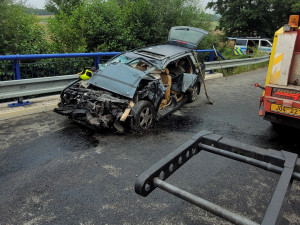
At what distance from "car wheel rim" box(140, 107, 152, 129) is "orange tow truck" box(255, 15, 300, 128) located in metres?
2.20

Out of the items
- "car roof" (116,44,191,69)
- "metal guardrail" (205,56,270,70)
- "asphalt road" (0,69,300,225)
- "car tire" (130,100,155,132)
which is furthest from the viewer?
"metal guardrail" (205,56,270,70)

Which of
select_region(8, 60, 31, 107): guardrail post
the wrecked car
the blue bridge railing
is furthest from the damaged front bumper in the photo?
the blue bridge railing

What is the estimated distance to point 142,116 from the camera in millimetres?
4859

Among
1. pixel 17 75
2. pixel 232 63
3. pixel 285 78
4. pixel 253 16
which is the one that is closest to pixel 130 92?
pixel 285 78

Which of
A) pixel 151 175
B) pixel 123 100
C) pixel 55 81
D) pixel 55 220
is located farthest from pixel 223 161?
pixel 55 81

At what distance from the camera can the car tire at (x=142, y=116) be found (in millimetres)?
4668

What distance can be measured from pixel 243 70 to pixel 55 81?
9.78 metres

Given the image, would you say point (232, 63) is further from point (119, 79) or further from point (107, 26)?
point (119, 79)

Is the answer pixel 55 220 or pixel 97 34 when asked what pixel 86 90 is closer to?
pixel 55 220

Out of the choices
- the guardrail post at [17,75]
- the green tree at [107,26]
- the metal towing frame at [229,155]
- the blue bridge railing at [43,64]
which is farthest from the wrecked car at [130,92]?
the green tree at [107,26]

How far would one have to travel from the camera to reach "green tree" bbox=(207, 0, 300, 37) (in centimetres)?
2756

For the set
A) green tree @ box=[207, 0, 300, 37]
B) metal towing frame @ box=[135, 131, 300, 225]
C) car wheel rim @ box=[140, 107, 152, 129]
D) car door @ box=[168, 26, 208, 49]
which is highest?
green tree @ box=[207, 0, 300, 37]

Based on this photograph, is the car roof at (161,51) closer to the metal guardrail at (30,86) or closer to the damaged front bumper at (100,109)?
the damaged front bumper at (100,109)

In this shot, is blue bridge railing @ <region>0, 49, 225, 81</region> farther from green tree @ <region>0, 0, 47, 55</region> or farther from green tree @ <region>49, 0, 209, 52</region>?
green tree @ <region>49, 0, 209, 52</region>
